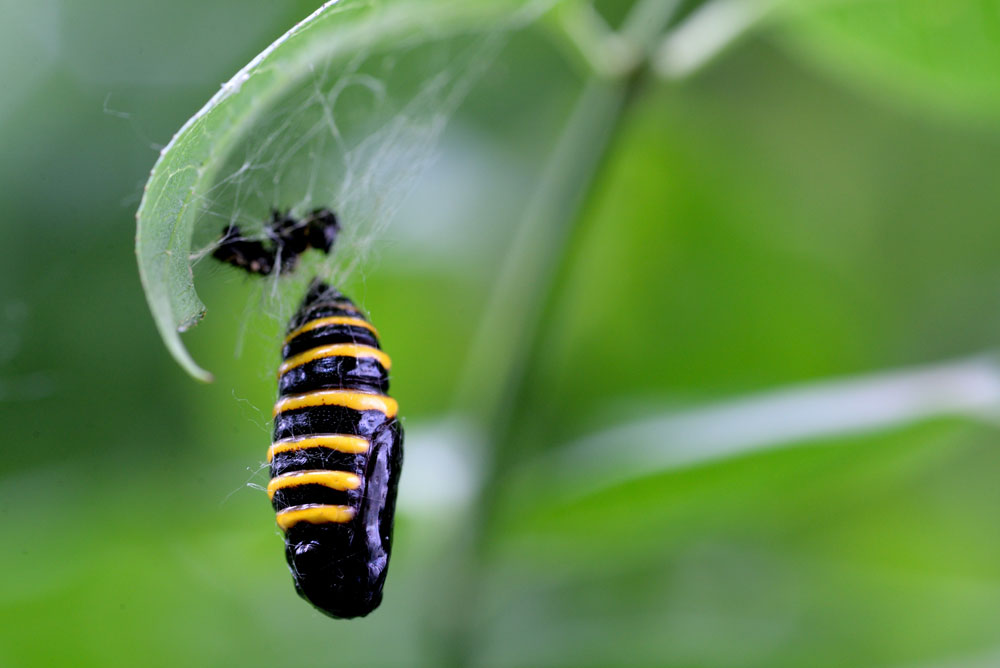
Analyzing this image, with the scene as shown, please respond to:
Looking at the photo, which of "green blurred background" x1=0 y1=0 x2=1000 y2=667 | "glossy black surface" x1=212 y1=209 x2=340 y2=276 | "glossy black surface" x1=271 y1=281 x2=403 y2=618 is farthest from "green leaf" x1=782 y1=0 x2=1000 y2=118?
"glossy black surface" x1=271 y1=281 x2=403 y2=618

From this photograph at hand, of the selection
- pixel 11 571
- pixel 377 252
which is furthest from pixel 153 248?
pixel 11 571

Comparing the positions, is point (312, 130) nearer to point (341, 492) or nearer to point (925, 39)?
point (341, 492)

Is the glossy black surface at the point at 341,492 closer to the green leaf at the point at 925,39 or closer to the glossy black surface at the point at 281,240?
the glossy black surface at the point at 281,240

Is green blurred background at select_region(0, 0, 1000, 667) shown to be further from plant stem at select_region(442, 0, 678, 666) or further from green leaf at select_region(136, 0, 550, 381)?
green leaf at select_region(136, 0, 550, 381)

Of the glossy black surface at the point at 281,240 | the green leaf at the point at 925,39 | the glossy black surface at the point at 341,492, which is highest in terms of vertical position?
the green leaf at the point at 925,39

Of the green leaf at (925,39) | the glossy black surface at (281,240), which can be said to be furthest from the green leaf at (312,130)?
the green leaf at (925,39)

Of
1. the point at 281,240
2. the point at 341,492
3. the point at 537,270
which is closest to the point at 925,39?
the point at 537,270
